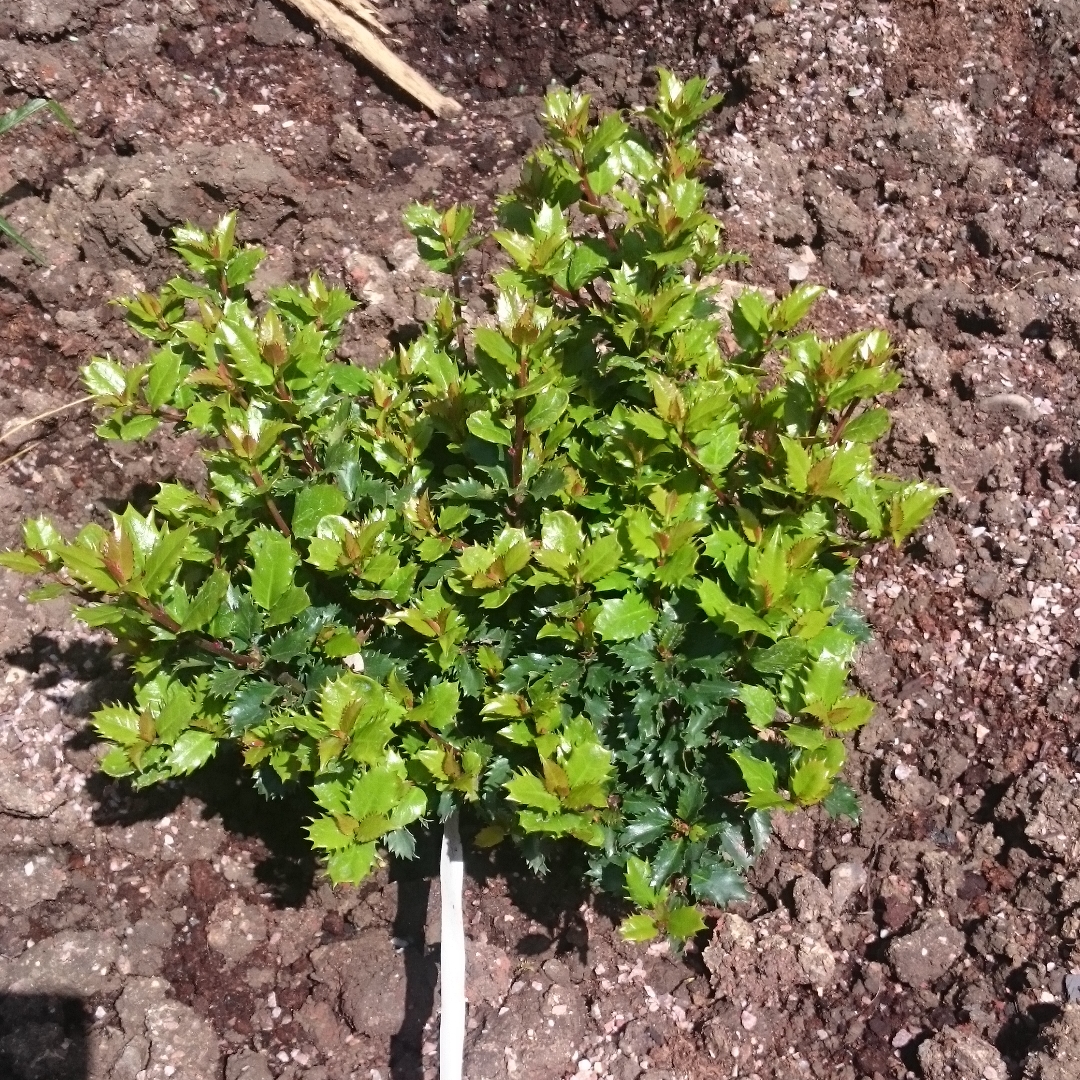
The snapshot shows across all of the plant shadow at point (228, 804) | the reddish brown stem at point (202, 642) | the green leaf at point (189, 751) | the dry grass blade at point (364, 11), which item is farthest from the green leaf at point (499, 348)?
the dry grass blade at point (364, 11)

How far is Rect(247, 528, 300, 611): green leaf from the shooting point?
1.78 metres

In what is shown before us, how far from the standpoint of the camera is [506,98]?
12.4 feet

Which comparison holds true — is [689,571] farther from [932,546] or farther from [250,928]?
[250,928]

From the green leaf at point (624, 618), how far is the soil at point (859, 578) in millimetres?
1092

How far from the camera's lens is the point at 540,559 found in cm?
167

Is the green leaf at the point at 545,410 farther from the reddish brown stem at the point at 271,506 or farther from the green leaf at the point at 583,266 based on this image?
the reddish brown stem at the point at 271,506

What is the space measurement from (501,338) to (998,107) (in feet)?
8.85

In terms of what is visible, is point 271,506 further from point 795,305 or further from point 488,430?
point 795,305

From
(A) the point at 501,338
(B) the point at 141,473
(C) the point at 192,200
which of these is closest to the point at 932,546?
(A) the point at 501,338

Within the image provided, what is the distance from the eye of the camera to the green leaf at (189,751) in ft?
6.10

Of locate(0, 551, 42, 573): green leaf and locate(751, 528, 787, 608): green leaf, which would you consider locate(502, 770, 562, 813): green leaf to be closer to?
locate(751, 528, 787, 608): green leaf

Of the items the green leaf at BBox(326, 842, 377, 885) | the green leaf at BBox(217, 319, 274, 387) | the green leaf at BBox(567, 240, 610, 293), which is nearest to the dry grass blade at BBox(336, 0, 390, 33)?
the green leaf at BBox(567, 240, 610, 293)

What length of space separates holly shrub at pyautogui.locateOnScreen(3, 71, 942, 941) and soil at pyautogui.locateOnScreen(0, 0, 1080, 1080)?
62 cm

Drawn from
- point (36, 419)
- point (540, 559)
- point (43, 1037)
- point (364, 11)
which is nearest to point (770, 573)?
point (540, 559)
